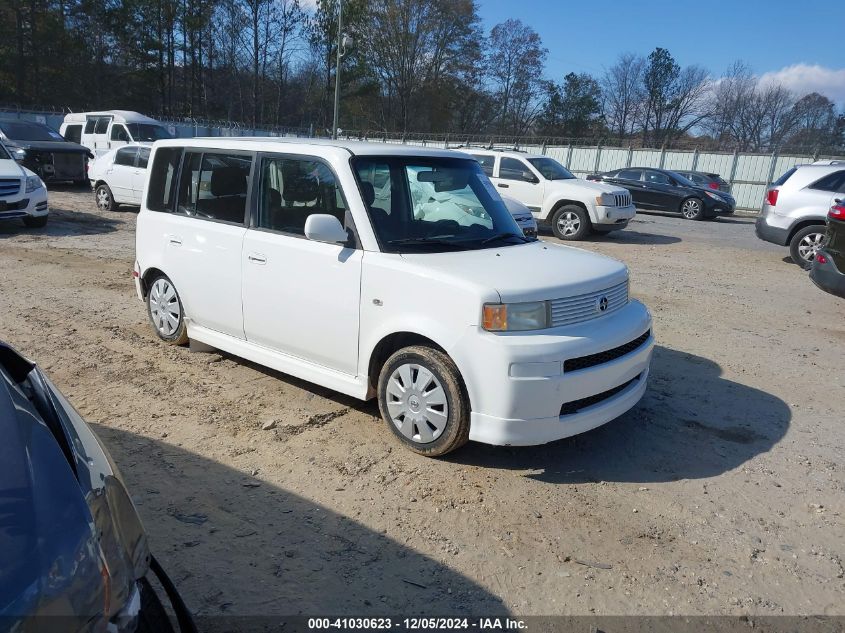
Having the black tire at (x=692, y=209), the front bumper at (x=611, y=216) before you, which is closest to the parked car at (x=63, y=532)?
the front bumper at (x=611, y=216)

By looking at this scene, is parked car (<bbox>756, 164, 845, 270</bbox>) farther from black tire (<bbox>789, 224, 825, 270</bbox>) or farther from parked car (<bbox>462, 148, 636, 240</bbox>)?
parked car (<bbox>462, 148, 636, 240</bbox>)

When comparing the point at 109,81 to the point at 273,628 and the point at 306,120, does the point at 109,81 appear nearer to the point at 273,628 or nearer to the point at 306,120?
the point at 306,120

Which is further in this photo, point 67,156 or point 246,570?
point 67,156

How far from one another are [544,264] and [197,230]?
2861mm

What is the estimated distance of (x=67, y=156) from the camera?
61.6ft

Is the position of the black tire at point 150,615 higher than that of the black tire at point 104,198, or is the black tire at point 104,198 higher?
the black tire at point 150,615

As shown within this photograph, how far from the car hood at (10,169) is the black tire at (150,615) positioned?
39.9ft

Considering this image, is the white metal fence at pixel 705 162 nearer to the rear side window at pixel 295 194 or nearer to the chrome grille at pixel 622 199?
the chrome grille at pixel 622 199

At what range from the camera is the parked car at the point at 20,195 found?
38.0ft

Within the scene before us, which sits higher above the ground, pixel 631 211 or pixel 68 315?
pixel 631 211

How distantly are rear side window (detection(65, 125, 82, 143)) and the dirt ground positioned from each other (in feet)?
62.1

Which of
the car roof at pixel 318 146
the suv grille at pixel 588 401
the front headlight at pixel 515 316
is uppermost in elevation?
the car roof at pixel 318 146

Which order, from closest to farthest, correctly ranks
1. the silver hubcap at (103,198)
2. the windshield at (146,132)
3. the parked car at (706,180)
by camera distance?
the silver hubcap at (103,198) → the windshield at (146,132) → the parked car at (706,180)

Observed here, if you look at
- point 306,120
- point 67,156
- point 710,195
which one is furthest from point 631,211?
point 306,120
